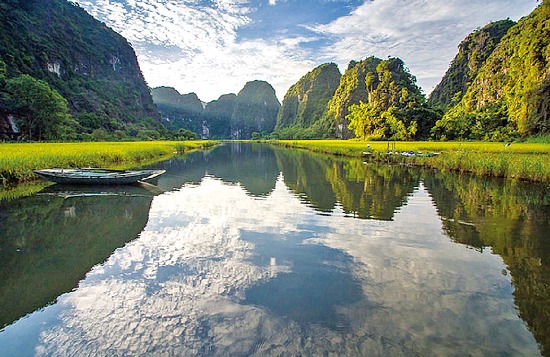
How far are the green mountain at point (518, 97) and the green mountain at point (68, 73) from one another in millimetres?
47903

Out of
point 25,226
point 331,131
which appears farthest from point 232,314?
point 331,131

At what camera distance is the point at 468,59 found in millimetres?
73125

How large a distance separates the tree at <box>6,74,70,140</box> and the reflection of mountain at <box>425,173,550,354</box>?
128ft

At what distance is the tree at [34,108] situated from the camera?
1348 inches

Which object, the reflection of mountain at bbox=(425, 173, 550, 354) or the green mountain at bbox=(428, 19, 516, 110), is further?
the green mountain at bbox=(428, 19, 516, 110)

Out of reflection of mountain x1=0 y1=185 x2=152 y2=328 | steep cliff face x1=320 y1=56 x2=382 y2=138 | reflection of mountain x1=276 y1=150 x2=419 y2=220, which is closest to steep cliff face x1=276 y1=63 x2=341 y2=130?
steep cliff face x1=320 y1=56 x2=382 y2=138

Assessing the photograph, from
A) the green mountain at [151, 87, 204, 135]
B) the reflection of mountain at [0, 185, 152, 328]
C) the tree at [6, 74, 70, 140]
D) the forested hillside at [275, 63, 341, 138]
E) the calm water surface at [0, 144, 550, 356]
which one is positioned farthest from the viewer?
the green mountain at [151, 87, 204, 135]

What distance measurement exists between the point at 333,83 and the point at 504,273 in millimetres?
135505

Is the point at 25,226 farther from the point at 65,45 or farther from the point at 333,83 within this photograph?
the point at 333,83

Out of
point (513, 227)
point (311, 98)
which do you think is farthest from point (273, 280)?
point (311, 98)

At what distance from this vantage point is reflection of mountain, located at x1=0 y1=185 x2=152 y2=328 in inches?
164

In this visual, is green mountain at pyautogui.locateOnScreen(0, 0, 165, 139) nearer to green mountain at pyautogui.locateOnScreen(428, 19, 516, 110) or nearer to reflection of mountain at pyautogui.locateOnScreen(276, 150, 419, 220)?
reflection of mountain at pyautogui.locateOnScreen(276, 150, 419, 220)

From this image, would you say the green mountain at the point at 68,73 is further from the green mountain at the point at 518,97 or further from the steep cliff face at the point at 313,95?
→ the steep cliff face at the point at 313,95

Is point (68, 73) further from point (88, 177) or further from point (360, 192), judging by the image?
point (360, 192)
